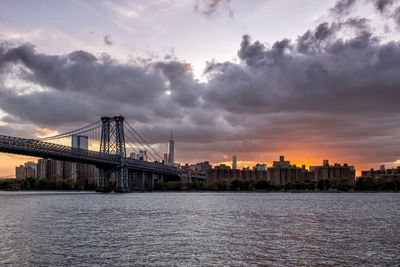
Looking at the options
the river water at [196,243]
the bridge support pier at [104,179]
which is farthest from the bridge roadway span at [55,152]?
the river water at [196,243]

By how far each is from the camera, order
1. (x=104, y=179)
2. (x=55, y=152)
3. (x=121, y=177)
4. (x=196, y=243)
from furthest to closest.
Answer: (x=104, y=179) → (x=121, y=177) → (x=55, y=152) → (x=196, y=243)

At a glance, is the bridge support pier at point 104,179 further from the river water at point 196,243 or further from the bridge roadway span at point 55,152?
the river water at point 196,243

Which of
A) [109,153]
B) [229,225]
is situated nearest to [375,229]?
[229,225]

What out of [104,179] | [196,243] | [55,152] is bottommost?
[196,243]

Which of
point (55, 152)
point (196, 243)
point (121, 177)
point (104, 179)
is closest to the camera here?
point (196, 243)

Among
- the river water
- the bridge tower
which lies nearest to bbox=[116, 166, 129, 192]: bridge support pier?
the bridge tower

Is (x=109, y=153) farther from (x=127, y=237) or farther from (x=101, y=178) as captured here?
(x=127, y=237)

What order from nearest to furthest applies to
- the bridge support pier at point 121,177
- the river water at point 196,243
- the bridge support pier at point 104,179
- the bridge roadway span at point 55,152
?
the river water at point 196,243 → the bridge roadway span at point 55,152 → the bridge support pier at point 121,177 → the bridge support pier at point 104,179

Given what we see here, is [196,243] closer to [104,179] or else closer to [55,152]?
[55,152]

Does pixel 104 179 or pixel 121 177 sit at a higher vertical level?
pixel 121 177

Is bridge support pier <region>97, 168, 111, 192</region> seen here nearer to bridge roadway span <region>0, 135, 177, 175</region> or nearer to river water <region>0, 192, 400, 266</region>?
bridge roadway span <region>0, 135, 177, 175</region>

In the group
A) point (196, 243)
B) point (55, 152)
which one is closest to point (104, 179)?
point (55, 152)

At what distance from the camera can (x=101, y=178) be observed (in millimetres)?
148625

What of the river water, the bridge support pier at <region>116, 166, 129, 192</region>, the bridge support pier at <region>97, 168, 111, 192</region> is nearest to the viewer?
the river water
